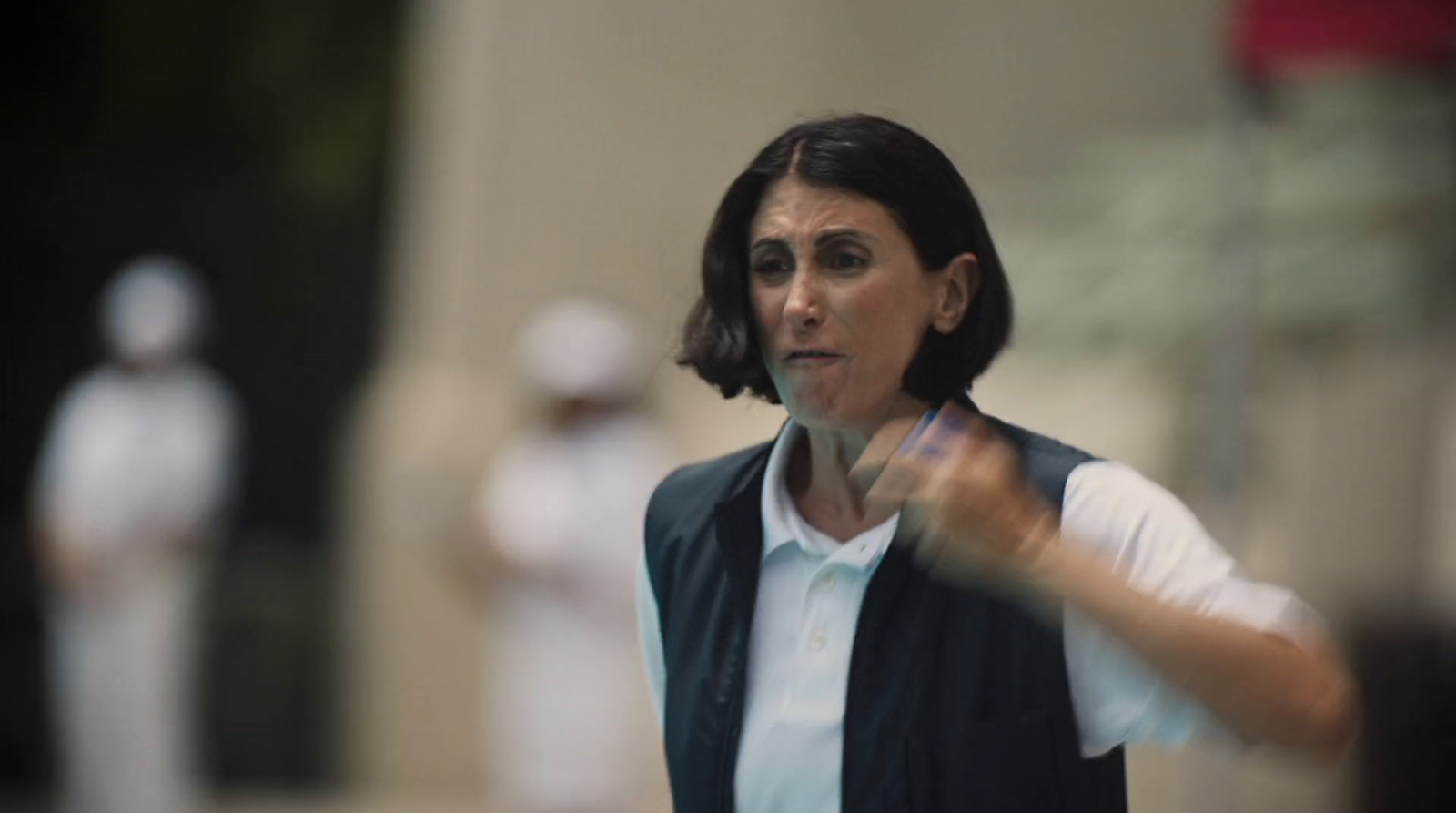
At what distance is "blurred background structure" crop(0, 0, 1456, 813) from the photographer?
9.96 feet

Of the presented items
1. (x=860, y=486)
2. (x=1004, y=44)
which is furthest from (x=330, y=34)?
(x=860, y=486)

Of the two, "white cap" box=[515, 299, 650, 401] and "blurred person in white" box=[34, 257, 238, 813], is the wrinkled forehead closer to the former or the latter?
"white cap" box=[515, 299, 650, 401]

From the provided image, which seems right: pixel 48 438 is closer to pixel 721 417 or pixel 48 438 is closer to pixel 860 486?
pixel 721 417

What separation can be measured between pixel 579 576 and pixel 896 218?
4225 millimetres

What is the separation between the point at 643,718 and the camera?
19.4ft

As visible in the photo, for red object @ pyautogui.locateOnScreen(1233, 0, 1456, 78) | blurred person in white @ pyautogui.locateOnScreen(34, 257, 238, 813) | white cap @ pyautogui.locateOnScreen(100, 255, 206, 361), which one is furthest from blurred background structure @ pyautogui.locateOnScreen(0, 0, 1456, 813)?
white cap @ pyautogui.locateOnScreen(100, 255, 206, 361)

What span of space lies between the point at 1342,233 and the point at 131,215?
5215 millimetres

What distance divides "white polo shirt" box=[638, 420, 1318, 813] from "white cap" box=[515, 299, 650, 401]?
393 cm

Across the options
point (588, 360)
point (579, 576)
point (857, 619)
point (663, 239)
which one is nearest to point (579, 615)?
point (579, 576)

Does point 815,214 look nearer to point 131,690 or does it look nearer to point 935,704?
point 935,704

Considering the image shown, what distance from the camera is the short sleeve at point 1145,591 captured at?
1548 millimetres

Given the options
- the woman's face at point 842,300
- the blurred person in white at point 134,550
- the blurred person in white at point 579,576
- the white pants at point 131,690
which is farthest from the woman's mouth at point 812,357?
the white pants at point 131,690

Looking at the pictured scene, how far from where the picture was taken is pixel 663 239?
7.78 ft

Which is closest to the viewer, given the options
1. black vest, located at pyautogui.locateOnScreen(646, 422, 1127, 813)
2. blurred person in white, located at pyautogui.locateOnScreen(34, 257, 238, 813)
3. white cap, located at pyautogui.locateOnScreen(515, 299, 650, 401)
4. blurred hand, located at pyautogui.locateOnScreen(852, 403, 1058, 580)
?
blurred hand, located at pyautogui.locateOnScreen(852, 403, 1058, 580)
